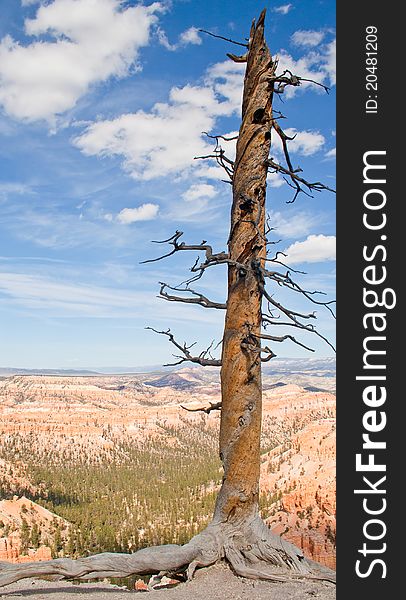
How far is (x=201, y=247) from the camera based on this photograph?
20.9 feet

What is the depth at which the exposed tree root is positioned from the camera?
5.25 m

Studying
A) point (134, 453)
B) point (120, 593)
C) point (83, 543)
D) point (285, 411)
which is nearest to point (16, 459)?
point (134, 453)

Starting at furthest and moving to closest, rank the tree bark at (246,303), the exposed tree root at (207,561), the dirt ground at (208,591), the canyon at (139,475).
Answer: the canyon at (139,475)
the tree bark at (246,303)
the exposed tree root at (207,561)
the dirt ground at (208,591)

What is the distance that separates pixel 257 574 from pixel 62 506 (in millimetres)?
42201

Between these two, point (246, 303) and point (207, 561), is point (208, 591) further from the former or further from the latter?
point (246, 303)

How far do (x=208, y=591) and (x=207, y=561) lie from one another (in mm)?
465

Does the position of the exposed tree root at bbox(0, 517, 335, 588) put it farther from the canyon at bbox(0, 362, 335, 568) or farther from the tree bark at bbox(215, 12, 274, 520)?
the canyon at bbox(0, 362, 335, 568)

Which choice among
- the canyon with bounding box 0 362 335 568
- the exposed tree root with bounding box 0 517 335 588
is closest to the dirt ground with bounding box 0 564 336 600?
the exposed tree root with bounding box 0 517 335 588

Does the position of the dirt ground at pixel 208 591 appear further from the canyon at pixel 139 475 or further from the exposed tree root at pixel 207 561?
the canyon at pixel 139 475

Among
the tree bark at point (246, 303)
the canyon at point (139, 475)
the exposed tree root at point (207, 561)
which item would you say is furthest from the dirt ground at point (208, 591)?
the canyon at point (139, 475)

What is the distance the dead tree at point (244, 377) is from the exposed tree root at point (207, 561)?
0.03 ft

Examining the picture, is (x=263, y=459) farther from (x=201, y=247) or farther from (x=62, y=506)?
(x=201, y=247)

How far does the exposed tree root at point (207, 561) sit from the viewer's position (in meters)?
5.25

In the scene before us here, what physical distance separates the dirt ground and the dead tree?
116 millimetres
